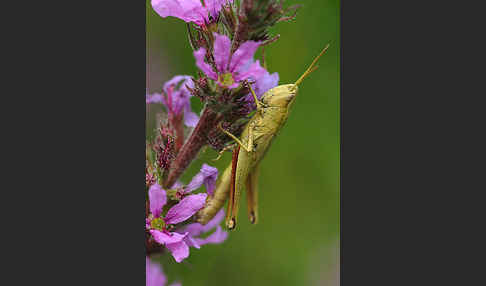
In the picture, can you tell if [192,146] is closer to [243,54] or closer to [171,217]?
[171,217]

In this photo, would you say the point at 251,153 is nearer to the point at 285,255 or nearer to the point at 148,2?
the point at 148,2

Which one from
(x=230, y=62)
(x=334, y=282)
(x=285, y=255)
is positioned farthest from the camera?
(x=285, y=255)

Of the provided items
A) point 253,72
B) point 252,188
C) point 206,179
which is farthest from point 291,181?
point 253,72

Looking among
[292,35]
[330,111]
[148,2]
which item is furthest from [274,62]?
[148,2]

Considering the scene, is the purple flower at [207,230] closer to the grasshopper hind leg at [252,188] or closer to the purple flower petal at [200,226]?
the purple flower petal at [200,226]

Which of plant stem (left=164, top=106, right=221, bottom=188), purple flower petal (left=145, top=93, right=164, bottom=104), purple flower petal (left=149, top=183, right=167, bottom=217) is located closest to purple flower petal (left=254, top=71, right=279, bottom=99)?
plant stem (left=164, top=106, right=221, bottom=188)

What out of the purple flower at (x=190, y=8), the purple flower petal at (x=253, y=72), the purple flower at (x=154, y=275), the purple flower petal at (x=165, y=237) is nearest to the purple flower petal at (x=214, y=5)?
the purple flower at (x=190, y=8)
